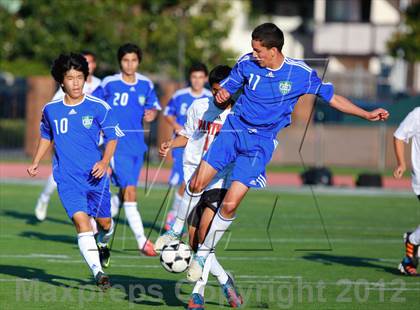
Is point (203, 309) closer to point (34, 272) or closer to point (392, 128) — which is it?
point (34, 272)

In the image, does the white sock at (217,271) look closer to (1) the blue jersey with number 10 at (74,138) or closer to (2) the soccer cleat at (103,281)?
(2) the soccer cleat at (103,281)

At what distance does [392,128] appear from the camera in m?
32.4

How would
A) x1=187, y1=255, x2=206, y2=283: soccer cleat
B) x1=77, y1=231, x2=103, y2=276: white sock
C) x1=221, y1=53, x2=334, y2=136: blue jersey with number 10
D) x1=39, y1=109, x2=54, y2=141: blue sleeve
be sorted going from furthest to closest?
x1=39, y1=109, x2=54, y2=141: blue sleeve → x1=77, y1=231, x2=103, y2=276: white sock → x1=221, y1=53, x2=334, y2=136: blue jersey with number 10 → x1=187, y1=255, x2=206, y2=283: soccer cleat

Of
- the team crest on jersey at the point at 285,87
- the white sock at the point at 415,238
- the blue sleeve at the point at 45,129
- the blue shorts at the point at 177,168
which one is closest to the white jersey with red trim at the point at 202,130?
the team crest on jersey at the point at 285,87

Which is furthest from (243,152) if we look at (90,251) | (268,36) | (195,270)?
(90,251)

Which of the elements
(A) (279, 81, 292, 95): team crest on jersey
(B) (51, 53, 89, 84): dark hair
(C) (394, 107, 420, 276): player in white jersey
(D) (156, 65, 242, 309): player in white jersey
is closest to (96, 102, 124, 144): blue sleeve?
(B) (51, 53, 89, 84): dark hair

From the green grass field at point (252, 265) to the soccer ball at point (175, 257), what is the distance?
395 millimetres

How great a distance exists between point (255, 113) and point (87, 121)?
5.26 ft

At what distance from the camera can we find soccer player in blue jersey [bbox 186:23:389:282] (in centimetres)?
941

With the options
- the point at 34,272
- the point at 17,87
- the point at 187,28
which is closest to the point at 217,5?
the point at 187,28

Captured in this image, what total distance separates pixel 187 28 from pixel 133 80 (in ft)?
75.2

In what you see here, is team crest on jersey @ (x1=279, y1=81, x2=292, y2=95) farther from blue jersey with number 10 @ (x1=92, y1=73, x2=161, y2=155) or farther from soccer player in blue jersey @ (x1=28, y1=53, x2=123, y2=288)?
blue jersey with number 10 @ (x1=92, y1=73, x2=161, y2=155)

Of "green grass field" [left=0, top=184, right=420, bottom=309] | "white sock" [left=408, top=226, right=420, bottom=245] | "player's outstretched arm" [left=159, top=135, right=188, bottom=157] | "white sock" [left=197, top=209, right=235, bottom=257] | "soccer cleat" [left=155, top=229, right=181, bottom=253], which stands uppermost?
"player's outstretched arm" [left=159, top=135, right=188, bottom=157]

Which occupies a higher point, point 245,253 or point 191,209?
point 191,209
